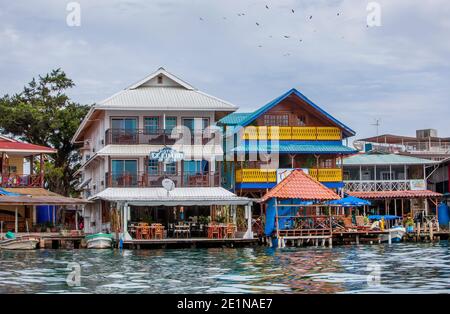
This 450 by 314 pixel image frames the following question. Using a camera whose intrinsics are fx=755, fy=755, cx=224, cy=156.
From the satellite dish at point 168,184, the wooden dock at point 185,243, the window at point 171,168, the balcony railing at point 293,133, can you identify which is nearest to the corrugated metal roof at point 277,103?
the balcony railing at point 293,133

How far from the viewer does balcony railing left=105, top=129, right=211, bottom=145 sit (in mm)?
41531

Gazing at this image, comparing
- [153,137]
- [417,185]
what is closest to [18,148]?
[153,137]

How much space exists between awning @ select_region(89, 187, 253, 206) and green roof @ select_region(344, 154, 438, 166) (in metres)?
17.6

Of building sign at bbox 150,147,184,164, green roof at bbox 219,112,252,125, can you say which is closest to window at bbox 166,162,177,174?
building sign at bbox 150,147,184,164

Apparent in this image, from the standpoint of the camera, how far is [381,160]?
184 feet

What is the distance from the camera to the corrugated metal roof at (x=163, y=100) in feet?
135

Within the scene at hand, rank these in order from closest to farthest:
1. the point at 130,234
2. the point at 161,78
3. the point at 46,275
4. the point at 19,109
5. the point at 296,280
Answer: the point at 296,280, the point at 46,275, the point at 130,234, the point at 161,78, the point at 19,109

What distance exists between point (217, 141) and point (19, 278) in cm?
2419

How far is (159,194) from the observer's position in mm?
39719

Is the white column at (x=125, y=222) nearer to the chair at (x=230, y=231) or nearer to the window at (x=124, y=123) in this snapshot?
the chair at (x=230, y=231)

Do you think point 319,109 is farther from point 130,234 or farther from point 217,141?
point 130,234

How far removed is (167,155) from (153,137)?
71.6 inches

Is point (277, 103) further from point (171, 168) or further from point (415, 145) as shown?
point (415, 145)
